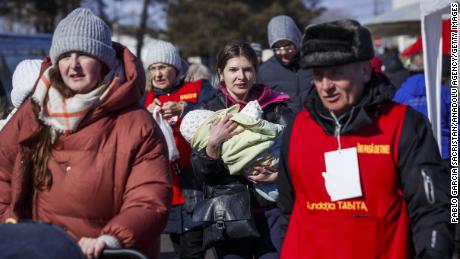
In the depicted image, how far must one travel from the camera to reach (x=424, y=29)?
907 centimetres

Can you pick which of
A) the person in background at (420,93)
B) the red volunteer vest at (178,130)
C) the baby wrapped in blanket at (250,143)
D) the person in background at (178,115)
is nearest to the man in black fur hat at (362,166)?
the baby wrapped in blanket at (250,143)

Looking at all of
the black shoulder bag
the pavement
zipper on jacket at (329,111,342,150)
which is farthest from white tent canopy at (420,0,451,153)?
zipper on jacket at (329,111,342,150)

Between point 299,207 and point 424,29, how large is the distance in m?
5.86

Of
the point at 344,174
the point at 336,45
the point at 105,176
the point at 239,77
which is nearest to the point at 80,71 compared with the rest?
the point at 105,176

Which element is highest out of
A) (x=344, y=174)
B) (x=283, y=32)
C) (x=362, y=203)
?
(x=283, y=32)

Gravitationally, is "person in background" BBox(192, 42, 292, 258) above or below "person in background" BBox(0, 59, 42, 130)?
below

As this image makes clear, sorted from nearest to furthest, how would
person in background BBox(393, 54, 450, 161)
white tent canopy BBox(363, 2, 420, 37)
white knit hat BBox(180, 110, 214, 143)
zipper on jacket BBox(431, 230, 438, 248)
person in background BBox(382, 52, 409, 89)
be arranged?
zipper on jacket BBox(431, 230, 438, 248) < white knit hat BBox(180, 110, 214, 143) < person in background BBox(393, 54, 450, 161) < person in background BBox(382, 52, 409, 89) < white tent canopy BBox(363, 2, 420, 37)

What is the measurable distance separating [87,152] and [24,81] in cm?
200

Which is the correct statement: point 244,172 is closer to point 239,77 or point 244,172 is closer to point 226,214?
point 226,214

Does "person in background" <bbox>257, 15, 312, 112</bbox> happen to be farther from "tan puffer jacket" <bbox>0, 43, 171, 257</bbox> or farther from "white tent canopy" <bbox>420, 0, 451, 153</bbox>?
"tan puffer jacket" <bbox>0, 43, 171, 257</bbox>

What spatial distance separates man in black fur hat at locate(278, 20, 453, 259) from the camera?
331 centimetres

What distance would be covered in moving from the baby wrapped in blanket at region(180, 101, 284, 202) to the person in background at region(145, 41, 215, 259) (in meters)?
0.93

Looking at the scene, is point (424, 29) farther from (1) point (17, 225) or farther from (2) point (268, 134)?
(1) point (17, 225)

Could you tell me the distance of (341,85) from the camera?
3416mm
